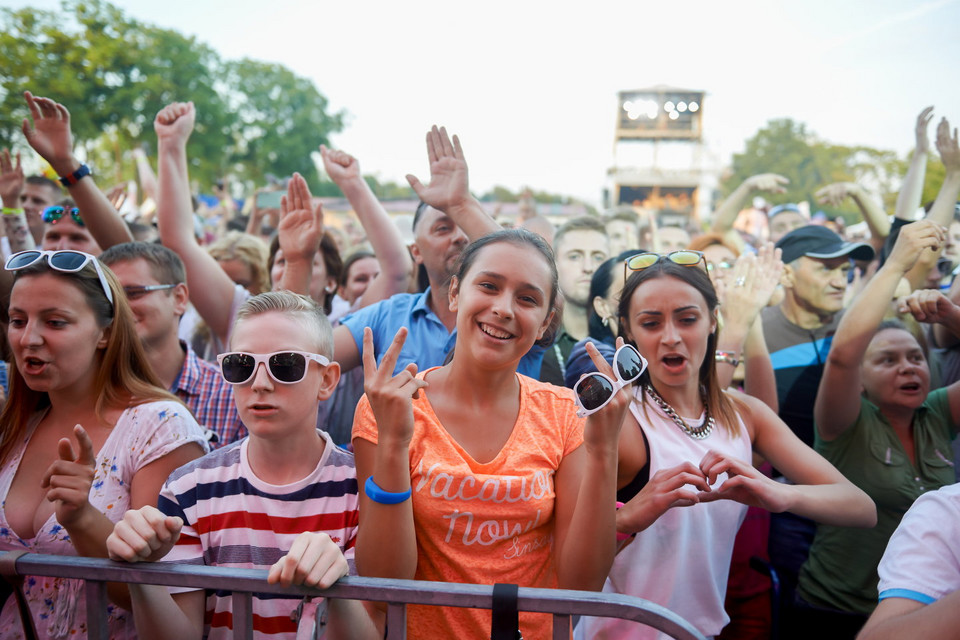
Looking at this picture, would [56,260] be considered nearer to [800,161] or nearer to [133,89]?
[133,89]

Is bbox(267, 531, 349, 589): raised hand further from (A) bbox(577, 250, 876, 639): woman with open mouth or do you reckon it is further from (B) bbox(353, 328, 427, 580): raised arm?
(A) bbox(577, 250, 876, 639): woman with open mouth

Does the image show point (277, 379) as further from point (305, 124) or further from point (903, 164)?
point (305, 124)

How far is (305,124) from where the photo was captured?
162 ft

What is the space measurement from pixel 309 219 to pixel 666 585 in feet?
7.36

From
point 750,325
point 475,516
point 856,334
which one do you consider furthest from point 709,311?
point 475,516

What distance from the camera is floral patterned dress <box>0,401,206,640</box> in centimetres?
193

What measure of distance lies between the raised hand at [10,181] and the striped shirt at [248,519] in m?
3.55

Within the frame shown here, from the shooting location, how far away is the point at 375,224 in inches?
143

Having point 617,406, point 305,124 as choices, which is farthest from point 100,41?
point 617,406

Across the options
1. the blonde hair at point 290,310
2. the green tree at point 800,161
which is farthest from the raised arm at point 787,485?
the green tree at point 800,161

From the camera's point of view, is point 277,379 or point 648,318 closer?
point 277,379

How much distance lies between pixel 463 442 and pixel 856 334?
1829mm

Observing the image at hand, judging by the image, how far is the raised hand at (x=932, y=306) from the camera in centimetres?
265

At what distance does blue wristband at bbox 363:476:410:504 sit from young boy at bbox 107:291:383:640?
253 millimetres
